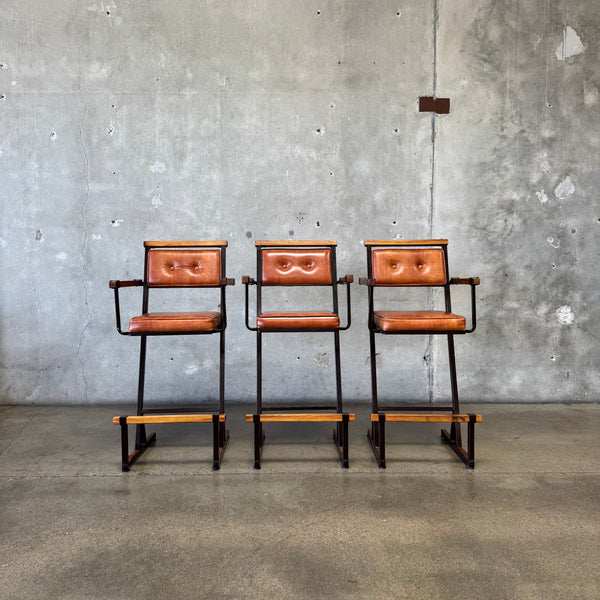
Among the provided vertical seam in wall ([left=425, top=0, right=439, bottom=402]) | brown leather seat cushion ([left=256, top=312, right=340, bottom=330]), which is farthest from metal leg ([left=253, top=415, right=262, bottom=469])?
vertical seam in wall ([left=425, top=0, right=439, bottom=402])

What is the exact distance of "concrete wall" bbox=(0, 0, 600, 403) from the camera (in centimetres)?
340

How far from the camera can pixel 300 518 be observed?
74.7 inches

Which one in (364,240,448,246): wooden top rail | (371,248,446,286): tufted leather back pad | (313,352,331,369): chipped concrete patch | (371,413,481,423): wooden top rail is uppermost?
(364,240,448,246): wooden top rail

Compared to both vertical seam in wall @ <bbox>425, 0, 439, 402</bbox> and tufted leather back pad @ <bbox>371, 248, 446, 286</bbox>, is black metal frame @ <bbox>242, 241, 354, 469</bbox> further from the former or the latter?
vertical seam in wall @ <bbox>425, 0, 439, 402</bbox>

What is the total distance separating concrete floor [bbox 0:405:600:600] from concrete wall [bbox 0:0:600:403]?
0.72 meters

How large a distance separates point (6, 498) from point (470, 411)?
2706 mm

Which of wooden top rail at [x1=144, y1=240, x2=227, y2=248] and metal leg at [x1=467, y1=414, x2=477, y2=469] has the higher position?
wooden top rail at [x1=144, y1=240, x2=227, y2=248]

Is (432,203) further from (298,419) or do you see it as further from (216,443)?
(216,443)

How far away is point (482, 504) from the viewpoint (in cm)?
201

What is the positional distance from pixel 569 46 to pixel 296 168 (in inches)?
83.2

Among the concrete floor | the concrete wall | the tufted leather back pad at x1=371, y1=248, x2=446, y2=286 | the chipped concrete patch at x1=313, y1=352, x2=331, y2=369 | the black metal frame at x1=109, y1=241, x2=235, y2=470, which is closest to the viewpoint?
the concrete floor

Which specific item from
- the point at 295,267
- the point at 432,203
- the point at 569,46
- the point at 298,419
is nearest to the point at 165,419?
the point at 298,419

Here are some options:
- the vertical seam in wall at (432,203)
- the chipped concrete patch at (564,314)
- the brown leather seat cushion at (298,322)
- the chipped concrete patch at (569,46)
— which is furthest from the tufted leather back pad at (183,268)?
the chipped concrete patch at (569,46)

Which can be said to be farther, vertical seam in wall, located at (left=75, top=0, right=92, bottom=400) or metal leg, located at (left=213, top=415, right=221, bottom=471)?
vertical seam in wall, located at (left=75, top=0, right=92, bottom=400)
